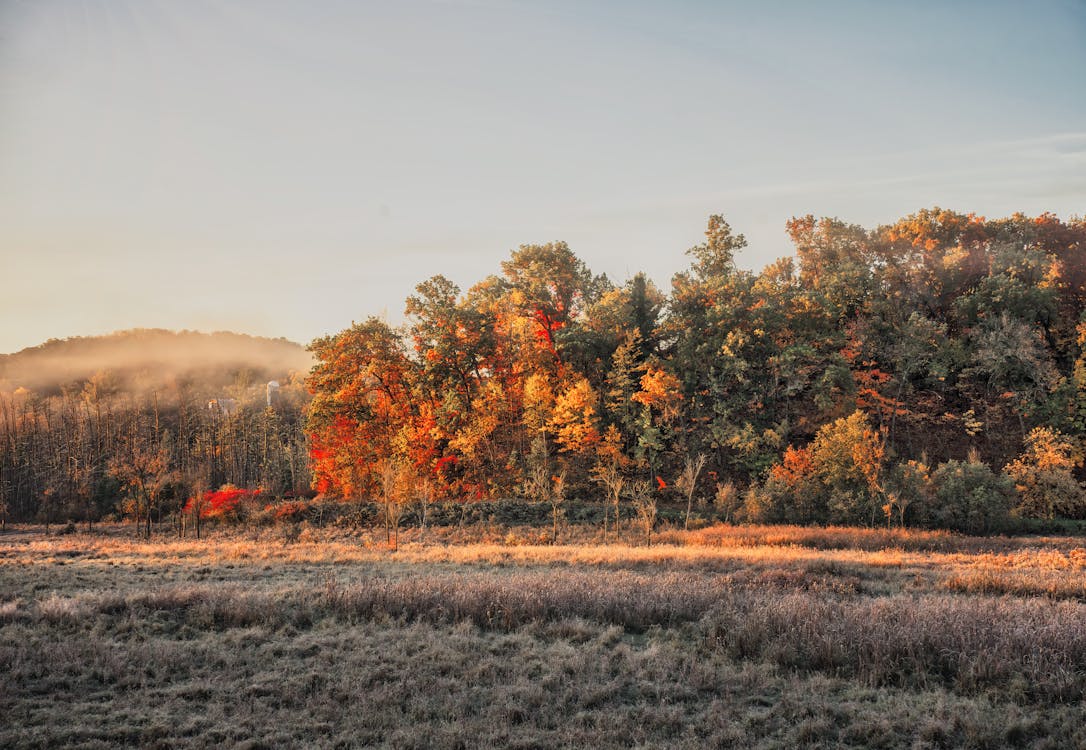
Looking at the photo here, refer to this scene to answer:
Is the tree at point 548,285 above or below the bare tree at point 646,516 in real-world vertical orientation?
above

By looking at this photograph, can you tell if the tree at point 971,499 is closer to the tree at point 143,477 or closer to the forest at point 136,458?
the forest at point 136,458

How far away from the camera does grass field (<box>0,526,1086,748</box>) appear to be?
6809 millimetres

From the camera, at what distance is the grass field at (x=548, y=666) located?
681 cm

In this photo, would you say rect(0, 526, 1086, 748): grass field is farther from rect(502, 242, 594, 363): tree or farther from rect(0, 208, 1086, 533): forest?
rect(502, 242, 594, 363): tree

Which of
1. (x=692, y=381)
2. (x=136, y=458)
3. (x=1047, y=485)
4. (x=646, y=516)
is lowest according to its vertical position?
(x=646, y=516)

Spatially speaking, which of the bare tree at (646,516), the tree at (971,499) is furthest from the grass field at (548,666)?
the tree at (971,499)

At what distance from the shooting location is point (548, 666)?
8797 mm

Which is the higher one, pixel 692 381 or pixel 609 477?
pixel 692 381

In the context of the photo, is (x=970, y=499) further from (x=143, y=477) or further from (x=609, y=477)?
(x=143, y=477)

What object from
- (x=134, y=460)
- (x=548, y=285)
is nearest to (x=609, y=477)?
(x=548, y=285)

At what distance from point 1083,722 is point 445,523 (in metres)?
35.6

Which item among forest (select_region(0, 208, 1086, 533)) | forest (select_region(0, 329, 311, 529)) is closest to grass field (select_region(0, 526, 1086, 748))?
forest (select_region(0, 208, 1086, 533))

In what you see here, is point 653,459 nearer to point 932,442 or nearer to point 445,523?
point 445,523

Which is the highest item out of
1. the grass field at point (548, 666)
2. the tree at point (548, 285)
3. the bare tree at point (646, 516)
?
the tree at point (548, 285)
